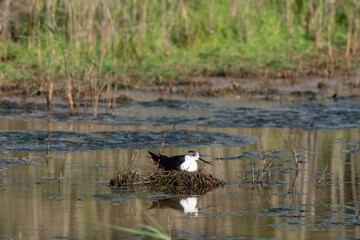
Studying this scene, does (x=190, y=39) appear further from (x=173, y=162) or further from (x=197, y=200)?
(x=197, y=200)

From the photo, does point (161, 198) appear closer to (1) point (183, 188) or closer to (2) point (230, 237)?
(1) point (183, 188)

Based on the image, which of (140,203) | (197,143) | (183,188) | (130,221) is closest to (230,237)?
(130,221)

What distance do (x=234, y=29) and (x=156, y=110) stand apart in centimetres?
694

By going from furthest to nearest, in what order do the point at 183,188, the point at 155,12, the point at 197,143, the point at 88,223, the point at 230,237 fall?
the point at 155,12
the point at 197,143
the point at 183,188
the point at 88,223
the point at 230,237

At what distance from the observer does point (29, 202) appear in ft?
26.3

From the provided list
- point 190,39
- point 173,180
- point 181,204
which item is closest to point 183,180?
point 173,180

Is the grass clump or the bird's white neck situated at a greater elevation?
the bird's white neck

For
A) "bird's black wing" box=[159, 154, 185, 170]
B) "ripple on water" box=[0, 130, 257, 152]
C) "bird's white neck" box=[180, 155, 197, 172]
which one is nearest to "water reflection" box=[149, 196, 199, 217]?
"bird's white neck" box=[180, 155, 197, 172]

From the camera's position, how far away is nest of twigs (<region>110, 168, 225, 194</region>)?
891 centimetres

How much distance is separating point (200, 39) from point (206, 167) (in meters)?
11.7

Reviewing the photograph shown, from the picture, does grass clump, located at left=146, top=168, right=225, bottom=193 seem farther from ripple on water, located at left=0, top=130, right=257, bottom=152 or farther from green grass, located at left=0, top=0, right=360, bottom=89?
green grass, located at left=0, top=0, right=360, bottom=89

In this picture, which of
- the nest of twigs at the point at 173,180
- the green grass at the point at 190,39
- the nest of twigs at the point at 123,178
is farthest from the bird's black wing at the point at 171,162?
the green grass at the point at 190,39

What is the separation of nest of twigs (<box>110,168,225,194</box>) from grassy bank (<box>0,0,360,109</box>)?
9.51 meters

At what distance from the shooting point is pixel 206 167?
1043 cm
